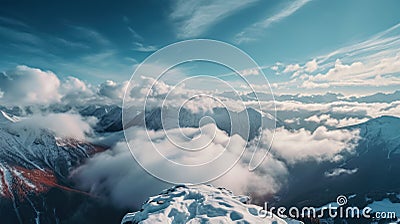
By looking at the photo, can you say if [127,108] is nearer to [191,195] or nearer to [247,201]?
[191,195]

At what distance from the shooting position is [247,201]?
305 ft

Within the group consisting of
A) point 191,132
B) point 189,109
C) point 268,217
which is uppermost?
point 189,109

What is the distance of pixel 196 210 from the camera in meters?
77.8

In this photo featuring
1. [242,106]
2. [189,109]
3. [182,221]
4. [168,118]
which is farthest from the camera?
[182,221]

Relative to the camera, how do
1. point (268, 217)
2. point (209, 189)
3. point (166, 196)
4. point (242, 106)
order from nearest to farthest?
point (242, 106), point (268, 217), point (166, 196), point (209, 189)

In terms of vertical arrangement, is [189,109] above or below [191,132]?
above

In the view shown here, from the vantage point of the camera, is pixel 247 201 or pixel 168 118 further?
pixel 247 201

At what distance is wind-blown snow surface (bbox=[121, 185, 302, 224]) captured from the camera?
70.7 meters

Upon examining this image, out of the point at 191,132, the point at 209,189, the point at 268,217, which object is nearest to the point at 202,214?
the point at 268,217

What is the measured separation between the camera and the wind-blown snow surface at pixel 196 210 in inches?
2783

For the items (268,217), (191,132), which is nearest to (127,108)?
(191,132)

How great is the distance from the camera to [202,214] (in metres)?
74.8

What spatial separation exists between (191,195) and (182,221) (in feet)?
63.1

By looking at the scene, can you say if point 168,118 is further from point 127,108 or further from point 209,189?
point 209,189
